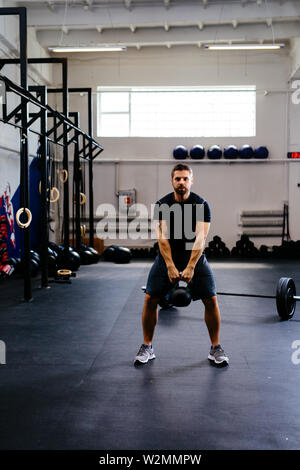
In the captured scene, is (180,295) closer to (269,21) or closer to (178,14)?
(178,14)

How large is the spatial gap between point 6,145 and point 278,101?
5647 mm

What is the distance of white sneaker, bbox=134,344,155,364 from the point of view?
2.71 meters

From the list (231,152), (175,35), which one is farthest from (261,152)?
(175,35)

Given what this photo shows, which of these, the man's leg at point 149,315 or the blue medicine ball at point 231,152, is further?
the blue medicine ball at point 231,152

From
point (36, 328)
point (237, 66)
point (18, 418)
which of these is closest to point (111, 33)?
point (237, 66)

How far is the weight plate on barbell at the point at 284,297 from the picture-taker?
146 inches

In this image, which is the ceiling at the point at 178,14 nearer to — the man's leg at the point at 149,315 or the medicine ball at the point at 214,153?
the medicine ball at the point at 214,153

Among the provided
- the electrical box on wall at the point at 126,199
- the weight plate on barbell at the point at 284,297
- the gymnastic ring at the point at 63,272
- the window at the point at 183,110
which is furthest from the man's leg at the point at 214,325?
the window at the point at 183,110

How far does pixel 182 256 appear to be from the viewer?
273 cm

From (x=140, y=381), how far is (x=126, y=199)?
23.9 ft

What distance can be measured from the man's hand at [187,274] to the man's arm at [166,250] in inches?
1.3

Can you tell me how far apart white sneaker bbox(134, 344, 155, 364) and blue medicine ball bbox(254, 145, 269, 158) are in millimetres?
7202

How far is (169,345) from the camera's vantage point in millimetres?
3117

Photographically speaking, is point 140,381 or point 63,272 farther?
point 63,272
